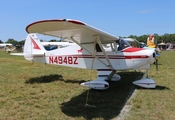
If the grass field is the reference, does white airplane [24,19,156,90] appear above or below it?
above

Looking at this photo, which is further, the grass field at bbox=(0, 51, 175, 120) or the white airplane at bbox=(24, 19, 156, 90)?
the white airplane at bbox=(24, 19, 156, 90)

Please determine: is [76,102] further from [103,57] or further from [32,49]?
[32,49]

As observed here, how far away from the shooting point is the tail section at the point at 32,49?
9.00 meters

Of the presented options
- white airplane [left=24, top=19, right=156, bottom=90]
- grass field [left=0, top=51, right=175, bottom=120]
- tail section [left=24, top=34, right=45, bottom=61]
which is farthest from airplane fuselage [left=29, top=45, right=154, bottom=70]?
grass field [left=0, top=51, right=175, bottom=120]

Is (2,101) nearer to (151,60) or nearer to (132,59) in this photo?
(132,59)

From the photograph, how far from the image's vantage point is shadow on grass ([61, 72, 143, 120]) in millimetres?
4617

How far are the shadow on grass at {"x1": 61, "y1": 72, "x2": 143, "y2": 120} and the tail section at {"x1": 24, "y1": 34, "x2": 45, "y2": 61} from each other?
11.9 ft

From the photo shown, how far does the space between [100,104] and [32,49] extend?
507cm

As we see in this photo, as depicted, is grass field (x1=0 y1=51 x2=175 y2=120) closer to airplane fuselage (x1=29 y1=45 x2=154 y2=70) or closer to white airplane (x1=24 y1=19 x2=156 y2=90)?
white airplane (x1=24 y1=19 x2=156 y2=90)

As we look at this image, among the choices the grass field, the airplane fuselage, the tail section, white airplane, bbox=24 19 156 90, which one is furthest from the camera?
the tail section

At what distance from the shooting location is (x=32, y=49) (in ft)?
30.1

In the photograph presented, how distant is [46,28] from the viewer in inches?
187

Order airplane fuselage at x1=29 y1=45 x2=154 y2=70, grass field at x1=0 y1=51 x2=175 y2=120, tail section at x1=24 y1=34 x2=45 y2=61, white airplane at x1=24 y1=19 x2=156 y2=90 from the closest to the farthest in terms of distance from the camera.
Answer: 1. grass field at x1=0 y1=51 x2=175 y2=120
2. white airplane at x1=24 y1=19 x2=156 y2=90
3. airplane fuselage at x1=29 y1=45 x2=154 y2=70
4. tail section at x1=24 y1=34 x2=45 y2=61

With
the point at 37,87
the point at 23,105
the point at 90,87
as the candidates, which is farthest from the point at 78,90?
the point at 23,105
